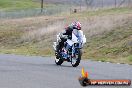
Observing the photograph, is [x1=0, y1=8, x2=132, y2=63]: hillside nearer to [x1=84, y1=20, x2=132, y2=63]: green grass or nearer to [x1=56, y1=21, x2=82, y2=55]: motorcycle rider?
[x1=84, y1=20, x2=132, y2=63]: green grass

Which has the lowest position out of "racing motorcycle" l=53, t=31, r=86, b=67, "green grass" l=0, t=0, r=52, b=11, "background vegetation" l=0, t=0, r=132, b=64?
"green grass" l=0, t=0, r=52, b=11

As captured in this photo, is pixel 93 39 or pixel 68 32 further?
pixel 93 39

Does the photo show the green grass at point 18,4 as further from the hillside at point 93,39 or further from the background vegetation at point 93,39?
the hillside at point 93,39

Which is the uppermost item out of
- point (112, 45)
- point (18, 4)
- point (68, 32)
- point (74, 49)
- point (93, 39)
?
point (68, 32)

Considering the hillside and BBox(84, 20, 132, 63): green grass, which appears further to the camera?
the hillside

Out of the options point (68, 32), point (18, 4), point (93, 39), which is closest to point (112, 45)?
point (93, 39)

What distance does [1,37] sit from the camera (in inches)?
1860

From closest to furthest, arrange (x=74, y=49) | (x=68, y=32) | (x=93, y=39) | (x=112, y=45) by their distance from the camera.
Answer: (x=74, y=49) < (x=68, y=32) < (x=112, y=45) < (x=93, y=39)

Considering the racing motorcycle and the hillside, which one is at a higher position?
the racing motorcycle

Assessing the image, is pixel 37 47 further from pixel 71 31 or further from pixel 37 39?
pixel 71 31

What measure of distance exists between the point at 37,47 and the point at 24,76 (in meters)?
23.4

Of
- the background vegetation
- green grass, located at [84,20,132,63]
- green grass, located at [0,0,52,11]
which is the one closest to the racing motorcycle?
the background vegetation

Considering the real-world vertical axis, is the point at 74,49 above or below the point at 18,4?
above

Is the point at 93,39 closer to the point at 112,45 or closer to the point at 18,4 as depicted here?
the point at 112,45
